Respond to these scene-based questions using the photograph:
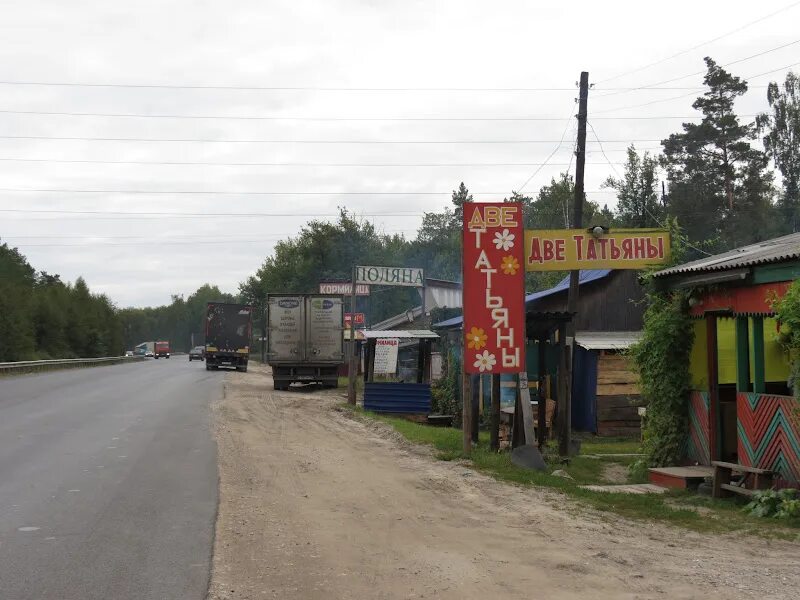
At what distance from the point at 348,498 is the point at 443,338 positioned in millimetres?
18986

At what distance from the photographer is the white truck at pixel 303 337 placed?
110 ft

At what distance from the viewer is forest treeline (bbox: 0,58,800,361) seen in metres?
45.4

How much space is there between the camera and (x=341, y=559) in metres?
6.94

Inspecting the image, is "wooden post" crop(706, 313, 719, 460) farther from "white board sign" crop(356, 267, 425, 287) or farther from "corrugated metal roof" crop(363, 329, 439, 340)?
"white board sign" crop(356, 267, 425, 287)

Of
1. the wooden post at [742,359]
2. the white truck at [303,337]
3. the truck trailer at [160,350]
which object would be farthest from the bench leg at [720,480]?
the truck trailer at [160,350]

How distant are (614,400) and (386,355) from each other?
756cm

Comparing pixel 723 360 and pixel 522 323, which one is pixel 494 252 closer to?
pixel 522 323

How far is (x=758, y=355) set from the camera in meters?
11.0

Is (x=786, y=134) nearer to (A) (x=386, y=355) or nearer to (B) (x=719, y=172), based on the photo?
(B) (x=719, y=172)

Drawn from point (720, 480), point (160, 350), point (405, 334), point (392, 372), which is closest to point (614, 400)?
point (405, 334)

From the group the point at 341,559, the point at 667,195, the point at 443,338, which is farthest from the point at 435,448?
the point at 667,195

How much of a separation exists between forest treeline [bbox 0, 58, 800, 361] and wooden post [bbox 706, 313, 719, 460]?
8.54 ft

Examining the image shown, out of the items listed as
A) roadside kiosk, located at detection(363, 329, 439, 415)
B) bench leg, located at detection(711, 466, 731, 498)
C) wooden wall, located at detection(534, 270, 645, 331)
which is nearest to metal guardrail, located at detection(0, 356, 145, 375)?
roadside kiosk, located at detection(363, 329, 439, 415)

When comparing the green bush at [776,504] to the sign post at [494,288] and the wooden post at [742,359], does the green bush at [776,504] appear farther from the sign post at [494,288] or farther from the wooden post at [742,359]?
the sign post at [494,288]
